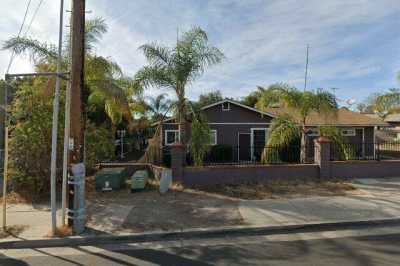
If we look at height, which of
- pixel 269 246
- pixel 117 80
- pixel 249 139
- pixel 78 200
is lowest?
pixel 269 246

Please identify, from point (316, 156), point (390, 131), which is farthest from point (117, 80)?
point (390, 131)

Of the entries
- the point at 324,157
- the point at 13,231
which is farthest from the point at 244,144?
the point at 13,231

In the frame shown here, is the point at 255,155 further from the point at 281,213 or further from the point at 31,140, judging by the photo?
the point at 31,140

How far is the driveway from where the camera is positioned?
277 inches

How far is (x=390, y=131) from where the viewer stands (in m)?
36.2

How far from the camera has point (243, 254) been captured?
524cm

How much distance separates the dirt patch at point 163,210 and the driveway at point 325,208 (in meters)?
0.51

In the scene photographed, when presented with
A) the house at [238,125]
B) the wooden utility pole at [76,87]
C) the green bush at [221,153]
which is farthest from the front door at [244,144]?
the wooden utility pole at [76,87]

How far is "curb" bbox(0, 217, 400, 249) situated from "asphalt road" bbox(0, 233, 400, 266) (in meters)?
0.23

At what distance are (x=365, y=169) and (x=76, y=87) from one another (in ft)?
35.4

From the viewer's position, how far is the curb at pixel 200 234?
19.3ft

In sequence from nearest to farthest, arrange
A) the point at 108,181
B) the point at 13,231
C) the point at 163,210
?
the point at 13,231 → the point at 163,210 → the point at 108,181

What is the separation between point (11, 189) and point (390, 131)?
37.9 m

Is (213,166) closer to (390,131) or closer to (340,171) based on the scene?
(340,171)
